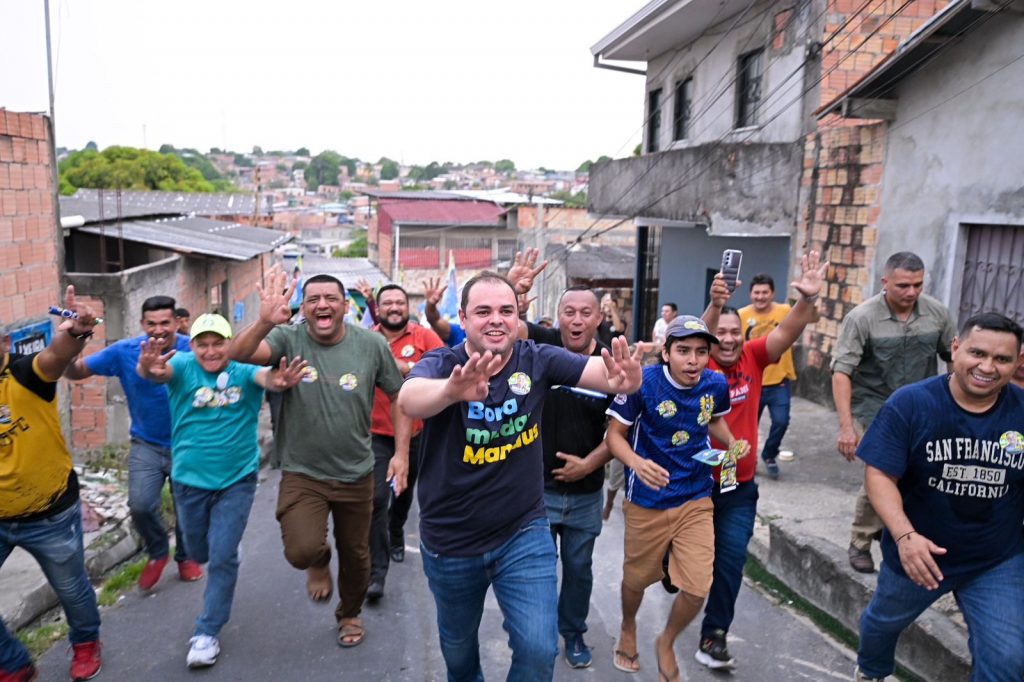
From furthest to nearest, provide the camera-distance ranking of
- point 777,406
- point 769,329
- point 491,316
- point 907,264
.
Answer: point 777,406 → point 769,329 → point 907,264 → point 491,316

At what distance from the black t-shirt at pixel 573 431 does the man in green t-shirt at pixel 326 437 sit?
0.79 meters

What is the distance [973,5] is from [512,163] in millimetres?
139021

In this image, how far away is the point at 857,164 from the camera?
30.0ft

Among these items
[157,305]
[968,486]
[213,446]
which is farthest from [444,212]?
[968,486]

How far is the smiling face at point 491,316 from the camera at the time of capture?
314 centimetres

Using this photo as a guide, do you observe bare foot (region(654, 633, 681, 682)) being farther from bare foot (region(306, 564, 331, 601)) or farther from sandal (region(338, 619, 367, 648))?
bare foot (region(306, 564, 331, 601))

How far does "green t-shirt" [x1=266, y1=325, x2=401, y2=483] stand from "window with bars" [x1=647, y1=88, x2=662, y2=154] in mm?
13324

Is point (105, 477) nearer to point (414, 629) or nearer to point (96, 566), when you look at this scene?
point (96, 566)

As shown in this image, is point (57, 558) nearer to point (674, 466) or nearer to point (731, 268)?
point (674, 466)

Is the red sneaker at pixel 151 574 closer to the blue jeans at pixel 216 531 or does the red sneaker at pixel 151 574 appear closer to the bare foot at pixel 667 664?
the blue jeans at pixel 216 531

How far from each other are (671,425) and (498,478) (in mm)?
1051

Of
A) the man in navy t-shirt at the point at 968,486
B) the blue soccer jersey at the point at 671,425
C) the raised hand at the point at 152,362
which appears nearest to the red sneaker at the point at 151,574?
the raised hand at the point at 152,362

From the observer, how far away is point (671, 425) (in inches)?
153

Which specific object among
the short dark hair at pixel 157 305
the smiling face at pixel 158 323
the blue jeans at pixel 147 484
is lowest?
the blue jeans at pixel 147 484
